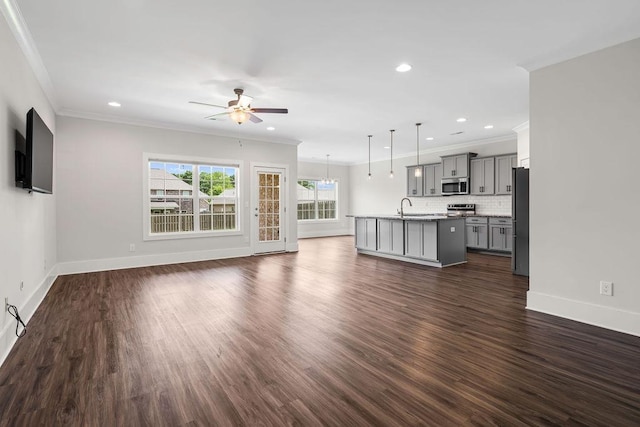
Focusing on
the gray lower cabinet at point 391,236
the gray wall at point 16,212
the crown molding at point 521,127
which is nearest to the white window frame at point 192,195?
the gray wall at point 16,212

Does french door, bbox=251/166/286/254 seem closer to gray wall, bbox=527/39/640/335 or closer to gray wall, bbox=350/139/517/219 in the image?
gray wall, bbox=350/139/517/219

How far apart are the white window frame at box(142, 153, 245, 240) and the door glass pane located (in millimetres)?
521

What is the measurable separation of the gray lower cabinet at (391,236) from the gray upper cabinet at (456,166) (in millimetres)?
2711

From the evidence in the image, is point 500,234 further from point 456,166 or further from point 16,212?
point 16,212

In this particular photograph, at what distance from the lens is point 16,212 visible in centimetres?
304

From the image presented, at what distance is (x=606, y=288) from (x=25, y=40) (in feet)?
19.7

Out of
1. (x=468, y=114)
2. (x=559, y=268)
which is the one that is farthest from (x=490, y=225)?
(x=559, y=268)

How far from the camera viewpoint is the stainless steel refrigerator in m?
5.08

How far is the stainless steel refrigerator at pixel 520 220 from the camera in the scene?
5078 mm

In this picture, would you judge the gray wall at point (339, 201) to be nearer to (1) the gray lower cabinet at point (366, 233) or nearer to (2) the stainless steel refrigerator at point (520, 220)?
(1) the gray lower cabinet at point (366, 233)

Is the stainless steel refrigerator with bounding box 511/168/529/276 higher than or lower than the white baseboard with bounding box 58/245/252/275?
higher

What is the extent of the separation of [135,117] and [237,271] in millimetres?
3332

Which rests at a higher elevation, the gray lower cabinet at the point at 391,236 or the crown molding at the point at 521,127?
the crown molding at the point at 521,127

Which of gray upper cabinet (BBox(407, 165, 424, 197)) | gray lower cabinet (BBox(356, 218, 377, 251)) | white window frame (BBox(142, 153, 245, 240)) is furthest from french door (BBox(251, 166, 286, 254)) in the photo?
gray upper cabinet (BBox(407, 165, 424, 197))
